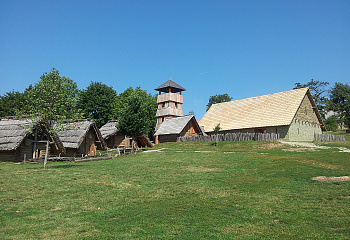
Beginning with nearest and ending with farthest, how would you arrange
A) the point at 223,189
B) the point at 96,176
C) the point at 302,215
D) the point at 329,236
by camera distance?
the point at 329,236 < the point at 302,215 < the point at 223,189 < the point at 96,176

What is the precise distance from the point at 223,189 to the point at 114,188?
5.36 m

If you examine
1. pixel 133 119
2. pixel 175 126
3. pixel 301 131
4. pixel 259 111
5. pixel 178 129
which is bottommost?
pixel 301 131

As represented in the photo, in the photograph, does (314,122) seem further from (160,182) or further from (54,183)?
(54,183)

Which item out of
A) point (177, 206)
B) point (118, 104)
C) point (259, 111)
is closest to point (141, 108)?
point (259, 111)

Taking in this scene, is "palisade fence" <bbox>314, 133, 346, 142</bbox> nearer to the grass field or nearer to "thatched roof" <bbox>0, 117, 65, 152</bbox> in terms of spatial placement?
the grass field

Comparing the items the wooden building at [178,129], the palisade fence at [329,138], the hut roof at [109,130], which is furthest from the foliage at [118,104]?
the palisade fence at [329,138]

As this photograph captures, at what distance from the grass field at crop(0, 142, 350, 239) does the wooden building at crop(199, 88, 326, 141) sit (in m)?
29.9

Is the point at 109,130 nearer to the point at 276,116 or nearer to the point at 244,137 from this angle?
the point at 244,137

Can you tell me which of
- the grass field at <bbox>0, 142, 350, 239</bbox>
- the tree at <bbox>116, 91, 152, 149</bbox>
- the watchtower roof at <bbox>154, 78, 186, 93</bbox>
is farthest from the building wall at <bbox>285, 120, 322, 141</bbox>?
the watchtower roof at <bbox>154, 78, 186, 93</bbox>

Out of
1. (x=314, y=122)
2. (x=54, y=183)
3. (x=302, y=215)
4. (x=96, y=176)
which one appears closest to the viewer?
(x=302, y=215)

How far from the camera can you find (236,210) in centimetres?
980

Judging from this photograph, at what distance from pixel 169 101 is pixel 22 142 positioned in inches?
1678

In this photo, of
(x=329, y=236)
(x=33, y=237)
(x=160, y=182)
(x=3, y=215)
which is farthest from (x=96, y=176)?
(x=329, y=236)

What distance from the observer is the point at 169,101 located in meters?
68.0
